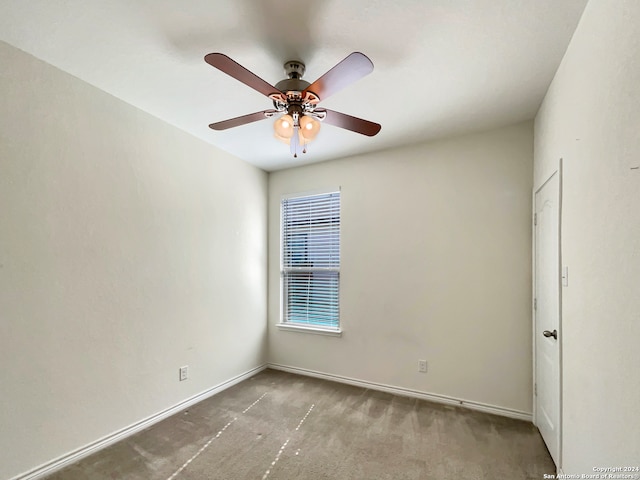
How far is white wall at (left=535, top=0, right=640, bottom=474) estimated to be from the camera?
1017 mm

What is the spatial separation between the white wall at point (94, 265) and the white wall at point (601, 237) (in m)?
2.89

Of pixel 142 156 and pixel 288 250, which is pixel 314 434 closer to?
pixel 288 250

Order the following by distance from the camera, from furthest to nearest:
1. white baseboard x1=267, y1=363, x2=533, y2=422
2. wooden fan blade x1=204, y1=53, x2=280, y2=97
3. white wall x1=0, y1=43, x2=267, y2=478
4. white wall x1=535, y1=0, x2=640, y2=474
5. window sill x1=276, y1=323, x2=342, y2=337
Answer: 1. window sill x1=276, y1=323, x2=342, y2=337
2. white baseboard x1=267, y1=363, x2=533, y2=422
3. white wall x1=0, y1=43, x2=267, y2=478
4. wooden fan blade x1=204, y1=53, x2=280, y2=97
5. white wall x1=535, y1=0, x2=640, y2=474

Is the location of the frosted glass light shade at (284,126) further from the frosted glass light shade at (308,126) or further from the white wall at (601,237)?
the white wall at (601,237)

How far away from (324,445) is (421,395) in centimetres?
124

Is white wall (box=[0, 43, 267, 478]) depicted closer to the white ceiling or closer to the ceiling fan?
the white ceiling

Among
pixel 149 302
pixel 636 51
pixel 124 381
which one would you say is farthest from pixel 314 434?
pixel 636 51

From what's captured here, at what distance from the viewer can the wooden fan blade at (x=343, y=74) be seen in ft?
4.44

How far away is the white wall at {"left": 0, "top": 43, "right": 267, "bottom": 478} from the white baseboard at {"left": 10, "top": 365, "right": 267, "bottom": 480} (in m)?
0.05

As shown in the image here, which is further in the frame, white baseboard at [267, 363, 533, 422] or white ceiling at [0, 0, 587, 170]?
white baseboard at [267, 363, 533, 422]

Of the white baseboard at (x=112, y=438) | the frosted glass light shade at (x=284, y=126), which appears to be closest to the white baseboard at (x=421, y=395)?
the white baseboard at (x=112, y=438)

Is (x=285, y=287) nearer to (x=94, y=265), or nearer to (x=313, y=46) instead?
(x=94, y=265)

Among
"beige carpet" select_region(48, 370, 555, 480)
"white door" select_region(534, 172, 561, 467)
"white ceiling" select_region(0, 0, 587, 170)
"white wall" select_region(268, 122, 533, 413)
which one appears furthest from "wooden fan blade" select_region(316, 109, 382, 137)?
"beige carpet" select_region(48, 370, 555, 480)

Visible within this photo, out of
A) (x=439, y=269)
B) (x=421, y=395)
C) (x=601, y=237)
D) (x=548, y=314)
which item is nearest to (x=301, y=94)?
(x=601, y=237)
